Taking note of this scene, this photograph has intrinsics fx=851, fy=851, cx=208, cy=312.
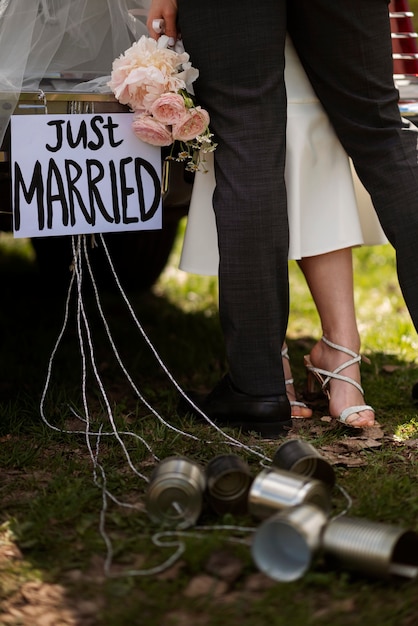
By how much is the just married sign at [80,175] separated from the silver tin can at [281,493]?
87 centimetres

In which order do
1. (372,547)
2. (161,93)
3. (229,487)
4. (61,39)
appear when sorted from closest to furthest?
(372,547)
(229,487)
(161,93)
(61,39)

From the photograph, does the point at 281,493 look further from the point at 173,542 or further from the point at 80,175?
the point at 80,175

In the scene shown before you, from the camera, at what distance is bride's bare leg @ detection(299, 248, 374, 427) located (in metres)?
2.28

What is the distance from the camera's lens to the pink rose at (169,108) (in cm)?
202

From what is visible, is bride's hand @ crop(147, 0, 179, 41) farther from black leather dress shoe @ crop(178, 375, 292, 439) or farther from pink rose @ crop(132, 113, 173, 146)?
black leather dress shoe @ crop(178, 375, 292, 439)

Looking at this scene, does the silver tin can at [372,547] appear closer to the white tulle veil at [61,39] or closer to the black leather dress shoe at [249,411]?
the black leather dress shoe at [249,411]

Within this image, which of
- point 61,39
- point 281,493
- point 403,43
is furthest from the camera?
point 403,43

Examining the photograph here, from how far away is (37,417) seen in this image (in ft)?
7.65

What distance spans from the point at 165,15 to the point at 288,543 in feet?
4.42

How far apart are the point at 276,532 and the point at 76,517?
462mm

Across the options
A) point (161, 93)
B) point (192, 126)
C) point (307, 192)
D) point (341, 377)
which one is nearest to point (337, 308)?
point (341, 377)

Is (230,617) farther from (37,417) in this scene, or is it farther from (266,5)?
(266,5)

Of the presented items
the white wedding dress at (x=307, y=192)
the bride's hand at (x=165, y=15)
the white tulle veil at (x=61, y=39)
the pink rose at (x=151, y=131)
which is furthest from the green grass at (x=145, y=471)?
the bride's hand at (x=165, y=15)

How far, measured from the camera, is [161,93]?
6.72 ft
